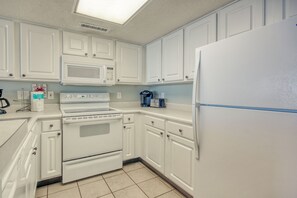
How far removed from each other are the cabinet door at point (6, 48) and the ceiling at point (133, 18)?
0.41ft

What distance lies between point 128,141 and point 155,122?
0.58 m

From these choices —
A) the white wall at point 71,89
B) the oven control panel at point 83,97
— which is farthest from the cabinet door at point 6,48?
the oven control panel at point 83,97

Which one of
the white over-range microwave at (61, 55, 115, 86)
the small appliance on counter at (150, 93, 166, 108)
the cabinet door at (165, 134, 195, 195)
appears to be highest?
the white over-range microwave at (61, 55, 115, 86)

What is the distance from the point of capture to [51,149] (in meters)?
1.87

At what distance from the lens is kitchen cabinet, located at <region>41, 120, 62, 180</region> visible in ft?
5.98

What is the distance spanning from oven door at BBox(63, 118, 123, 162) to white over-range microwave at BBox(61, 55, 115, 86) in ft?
2.03

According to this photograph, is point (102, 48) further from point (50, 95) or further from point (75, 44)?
point (50, 95)

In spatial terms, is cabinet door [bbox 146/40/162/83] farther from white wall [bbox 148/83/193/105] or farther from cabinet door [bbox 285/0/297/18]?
cabinet door [bbox 285/0/297/18]

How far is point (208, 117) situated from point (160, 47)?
1.68 m

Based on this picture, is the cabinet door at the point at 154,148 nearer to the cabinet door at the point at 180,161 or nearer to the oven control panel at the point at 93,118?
the cabinet door at the point at 180,161

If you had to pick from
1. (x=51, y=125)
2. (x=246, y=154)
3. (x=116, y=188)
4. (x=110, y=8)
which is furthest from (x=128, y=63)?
(x=246, y=154)

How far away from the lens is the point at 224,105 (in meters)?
1.08

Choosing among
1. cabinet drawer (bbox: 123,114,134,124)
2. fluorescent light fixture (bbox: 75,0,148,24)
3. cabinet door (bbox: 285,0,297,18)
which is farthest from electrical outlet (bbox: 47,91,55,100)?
cabinet door (bbox: 285,0,297,18)

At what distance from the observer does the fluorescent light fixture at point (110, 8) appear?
157 centimetres
